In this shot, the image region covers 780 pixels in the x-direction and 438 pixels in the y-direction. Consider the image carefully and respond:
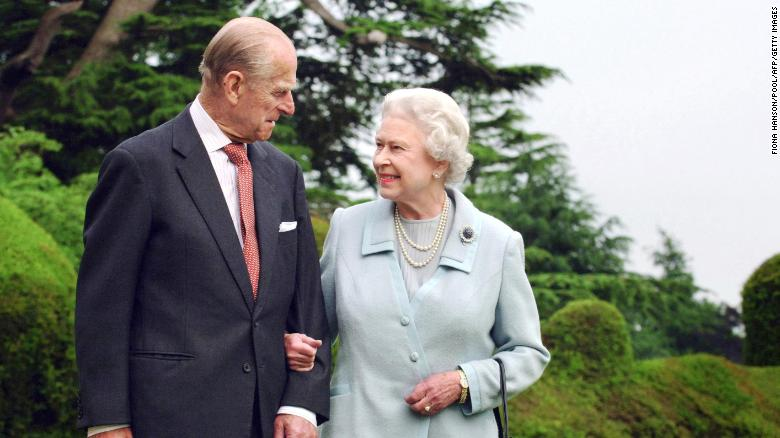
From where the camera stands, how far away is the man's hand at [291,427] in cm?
292

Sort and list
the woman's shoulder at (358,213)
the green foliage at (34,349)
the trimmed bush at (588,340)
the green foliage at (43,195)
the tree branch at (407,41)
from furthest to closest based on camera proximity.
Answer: the tree branch at (407,41) → the green foliage at (43,195) → the trimmed bush at (588,340) → the green foliage at (34,349) → the woman's shoulder at (358,213)

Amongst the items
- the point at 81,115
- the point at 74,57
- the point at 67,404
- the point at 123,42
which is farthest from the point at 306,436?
the point at 74,57

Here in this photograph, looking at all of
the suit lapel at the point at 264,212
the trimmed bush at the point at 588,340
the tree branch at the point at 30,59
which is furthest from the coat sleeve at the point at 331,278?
the tree branch at the point at 30,59

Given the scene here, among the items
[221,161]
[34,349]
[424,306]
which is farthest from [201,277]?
[34,349]

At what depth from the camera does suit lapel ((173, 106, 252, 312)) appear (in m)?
2.84

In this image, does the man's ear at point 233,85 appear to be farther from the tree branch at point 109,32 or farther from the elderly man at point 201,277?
the tree branch at point 109,32

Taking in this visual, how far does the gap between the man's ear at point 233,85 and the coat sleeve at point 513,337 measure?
1028 millimetres

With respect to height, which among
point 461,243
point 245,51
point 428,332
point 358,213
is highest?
point 245,51

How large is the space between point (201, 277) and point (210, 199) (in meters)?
0.23

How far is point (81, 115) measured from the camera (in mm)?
12070

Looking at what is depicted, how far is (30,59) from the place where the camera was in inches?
492

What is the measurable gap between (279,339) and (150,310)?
0.40 meters

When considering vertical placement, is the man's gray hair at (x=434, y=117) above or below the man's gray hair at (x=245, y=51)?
below

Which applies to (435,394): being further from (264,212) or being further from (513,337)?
(264,212)
